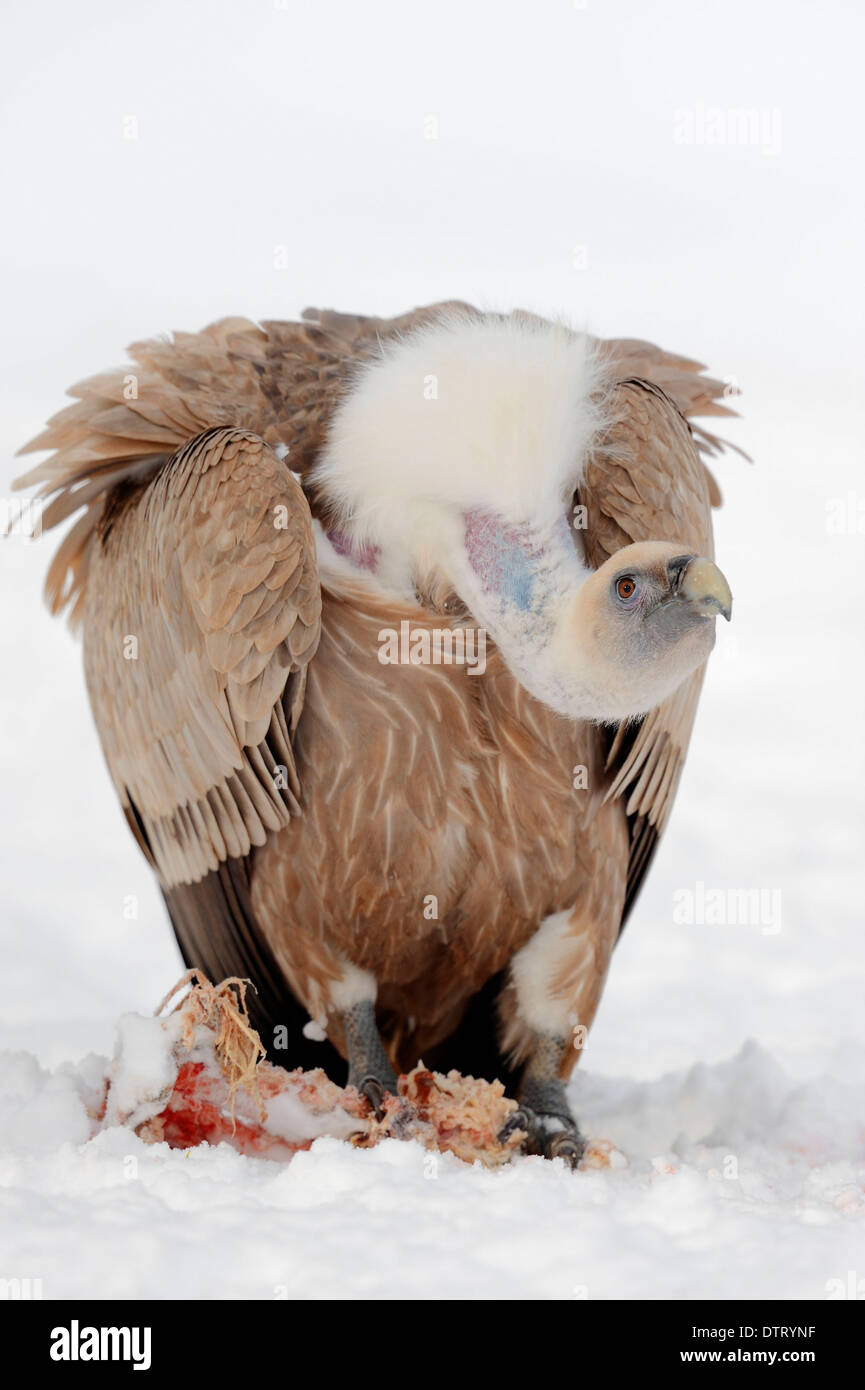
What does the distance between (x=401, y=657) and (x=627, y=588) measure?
2.44ft

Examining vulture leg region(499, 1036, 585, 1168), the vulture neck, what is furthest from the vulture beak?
vulture leg region(499, 1036, 585, 1168)

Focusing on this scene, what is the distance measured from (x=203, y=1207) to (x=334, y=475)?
184 centimetres

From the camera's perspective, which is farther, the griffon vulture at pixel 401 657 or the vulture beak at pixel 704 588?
the griffon vulture at pixel 401 657

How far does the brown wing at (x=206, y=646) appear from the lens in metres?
4.39

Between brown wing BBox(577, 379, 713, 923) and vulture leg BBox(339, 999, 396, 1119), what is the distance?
34.8 inches

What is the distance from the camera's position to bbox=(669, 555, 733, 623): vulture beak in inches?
156

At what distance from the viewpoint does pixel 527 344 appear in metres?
Result: 4.49

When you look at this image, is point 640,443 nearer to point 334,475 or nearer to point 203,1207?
point 334,475

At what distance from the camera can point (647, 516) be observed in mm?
4598

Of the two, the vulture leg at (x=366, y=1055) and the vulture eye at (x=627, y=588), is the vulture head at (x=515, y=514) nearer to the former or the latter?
the vulture eye at (x=627, y=588)

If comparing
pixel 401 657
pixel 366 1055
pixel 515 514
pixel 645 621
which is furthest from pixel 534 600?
pixel 366 1055

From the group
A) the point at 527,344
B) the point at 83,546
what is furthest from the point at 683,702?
the point at 83,546

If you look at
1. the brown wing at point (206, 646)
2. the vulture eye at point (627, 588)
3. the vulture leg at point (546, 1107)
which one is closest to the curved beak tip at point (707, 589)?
the vulture eye at point (627, 588)

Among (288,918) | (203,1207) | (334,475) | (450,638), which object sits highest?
(334,475)
